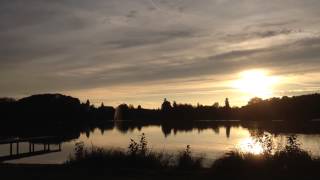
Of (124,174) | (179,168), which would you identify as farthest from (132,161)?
(124,174)

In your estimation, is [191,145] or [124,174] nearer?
[124,174]

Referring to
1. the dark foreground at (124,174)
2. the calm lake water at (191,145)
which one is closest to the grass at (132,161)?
the dark foreground at (124,174)

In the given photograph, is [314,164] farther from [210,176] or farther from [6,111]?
[6,111]

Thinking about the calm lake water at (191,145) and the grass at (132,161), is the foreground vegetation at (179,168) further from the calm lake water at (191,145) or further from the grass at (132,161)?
the calm lake water at (191,145)

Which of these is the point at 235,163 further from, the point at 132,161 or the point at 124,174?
the point at 132,161

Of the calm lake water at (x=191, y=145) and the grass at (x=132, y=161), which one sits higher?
the grass at (x=132, y=161)

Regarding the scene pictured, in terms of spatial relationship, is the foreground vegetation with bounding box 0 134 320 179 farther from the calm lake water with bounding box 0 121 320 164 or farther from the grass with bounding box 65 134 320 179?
the calm lake water with bounding box 0 121 320 164

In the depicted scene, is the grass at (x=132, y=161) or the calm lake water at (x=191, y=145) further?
the calm lake water at (x=191, y=145)

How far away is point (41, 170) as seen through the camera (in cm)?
1522

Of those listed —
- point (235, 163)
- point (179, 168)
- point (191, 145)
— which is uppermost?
point (235, 163)

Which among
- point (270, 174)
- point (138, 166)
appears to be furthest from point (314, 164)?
point (138, 166)

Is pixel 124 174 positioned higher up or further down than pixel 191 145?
higher up

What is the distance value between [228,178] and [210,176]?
1.78ft

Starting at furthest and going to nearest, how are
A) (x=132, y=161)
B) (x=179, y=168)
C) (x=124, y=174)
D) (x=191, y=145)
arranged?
(x=191, y=145)
(x=132, y=161)
(x=179, y=168)
(x=124, y=174)
